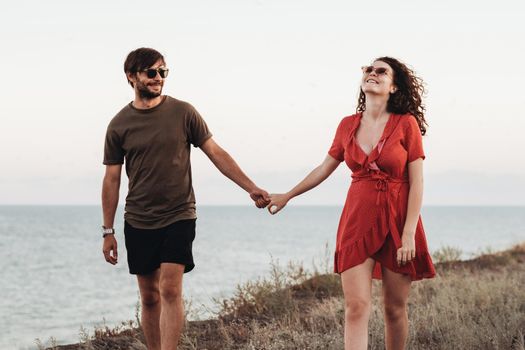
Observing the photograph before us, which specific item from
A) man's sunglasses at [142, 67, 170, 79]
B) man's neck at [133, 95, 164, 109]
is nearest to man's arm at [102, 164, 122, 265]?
man's neck at [133, 95, 164, 109]

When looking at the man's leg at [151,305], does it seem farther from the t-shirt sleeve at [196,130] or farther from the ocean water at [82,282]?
the ocean water at [82,282]

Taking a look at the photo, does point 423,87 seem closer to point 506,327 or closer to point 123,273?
point 506,327

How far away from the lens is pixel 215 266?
1625 inches

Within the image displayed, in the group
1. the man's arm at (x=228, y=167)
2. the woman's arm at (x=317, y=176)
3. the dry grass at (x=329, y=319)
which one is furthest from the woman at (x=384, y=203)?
the dry grass at (x=329, y=319)

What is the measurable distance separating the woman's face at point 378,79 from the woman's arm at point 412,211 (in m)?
0.54

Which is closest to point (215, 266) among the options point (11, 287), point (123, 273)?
point (123, 273)

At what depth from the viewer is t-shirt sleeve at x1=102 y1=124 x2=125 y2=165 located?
587cm

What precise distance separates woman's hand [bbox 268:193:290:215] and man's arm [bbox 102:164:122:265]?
120 cm

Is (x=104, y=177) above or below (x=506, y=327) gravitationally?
above

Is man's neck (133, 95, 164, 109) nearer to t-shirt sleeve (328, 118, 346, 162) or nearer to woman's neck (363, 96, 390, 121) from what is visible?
t-shirt sleeve (328, 118, 346, 162)

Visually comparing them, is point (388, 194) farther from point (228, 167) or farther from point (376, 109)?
point (228, 167)

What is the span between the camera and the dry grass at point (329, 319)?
22.0 feet

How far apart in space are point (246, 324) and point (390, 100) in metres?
4.09

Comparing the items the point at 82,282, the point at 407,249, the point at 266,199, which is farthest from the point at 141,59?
the point at 82,282
